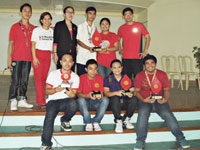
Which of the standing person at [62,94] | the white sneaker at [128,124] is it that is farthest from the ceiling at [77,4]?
the white sneaker at [128,124]

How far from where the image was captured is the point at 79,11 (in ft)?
27.8

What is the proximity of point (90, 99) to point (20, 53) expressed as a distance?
1217 millimetres

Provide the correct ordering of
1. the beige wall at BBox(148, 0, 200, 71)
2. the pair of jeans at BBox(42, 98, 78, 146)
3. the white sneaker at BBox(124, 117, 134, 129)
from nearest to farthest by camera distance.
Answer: the pair of jeans at BBox(42, 98, 78, 146), the white sneaker at BBox(124, 117, 134, 129), the beige wall at BBox(148, 0, 200, 71)

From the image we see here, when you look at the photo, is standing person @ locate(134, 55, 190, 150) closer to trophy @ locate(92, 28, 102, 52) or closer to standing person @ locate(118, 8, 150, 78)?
standing person @ locate(118, 8, 150, 78)

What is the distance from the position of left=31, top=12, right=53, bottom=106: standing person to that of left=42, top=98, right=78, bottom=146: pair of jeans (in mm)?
626

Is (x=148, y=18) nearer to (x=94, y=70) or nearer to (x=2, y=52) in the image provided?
(x=2, y=52)

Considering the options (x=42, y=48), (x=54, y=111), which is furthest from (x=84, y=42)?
(x=54, y=111)

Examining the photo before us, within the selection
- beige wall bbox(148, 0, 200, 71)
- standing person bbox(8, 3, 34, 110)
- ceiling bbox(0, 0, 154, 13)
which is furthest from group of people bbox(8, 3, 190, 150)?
beige wall bbox(148, 0, 200, 71)

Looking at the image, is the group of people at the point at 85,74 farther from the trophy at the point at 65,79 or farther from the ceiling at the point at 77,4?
the ceiling at the point at 77,4

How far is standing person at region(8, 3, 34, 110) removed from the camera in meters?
3.45

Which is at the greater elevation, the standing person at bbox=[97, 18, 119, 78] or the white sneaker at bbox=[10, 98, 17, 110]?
the standing person at bbox=[97, 18, 119, 78]

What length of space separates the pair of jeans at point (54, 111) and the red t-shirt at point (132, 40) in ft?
4.01

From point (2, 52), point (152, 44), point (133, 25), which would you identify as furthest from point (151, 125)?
point (2, 52)

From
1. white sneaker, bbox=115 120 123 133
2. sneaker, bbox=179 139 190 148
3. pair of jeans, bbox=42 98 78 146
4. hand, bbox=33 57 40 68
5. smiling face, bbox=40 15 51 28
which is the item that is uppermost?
smiling face, bbox=40 15 51 28
